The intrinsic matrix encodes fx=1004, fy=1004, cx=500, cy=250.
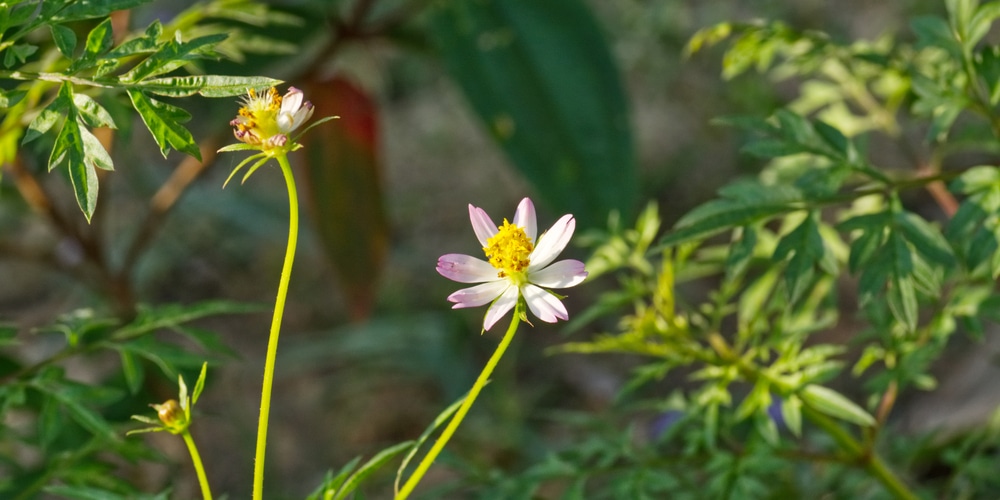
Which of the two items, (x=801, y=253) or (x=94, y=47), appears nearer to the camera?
(x=94, y=47)

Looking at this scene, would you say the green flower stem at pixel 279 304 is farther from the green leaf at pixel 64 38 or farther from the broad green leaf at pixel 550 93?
the broad green leaf at pixel 550 93

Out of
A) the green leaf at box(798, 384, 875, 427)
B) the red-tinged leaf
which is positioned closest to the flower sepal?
the green leaf at box(798, 384, 875, 427)

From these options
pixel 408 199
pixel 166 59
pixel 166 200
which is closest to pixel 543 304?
pixel 166 59

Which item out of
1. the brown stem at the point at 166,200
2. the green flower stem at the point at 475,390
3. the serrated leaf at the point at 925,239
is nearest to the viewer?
the green flower stem at the point at 475,390

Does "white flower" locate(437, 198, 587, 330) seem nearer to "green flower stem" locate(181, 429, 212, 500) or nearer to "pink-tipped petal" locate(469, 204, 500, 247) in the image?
"pink-tipped petal" locate(469, 204, 500, 247)

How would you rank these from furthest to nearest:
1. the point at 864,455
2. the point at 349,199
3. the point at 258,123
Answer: the point at 349,199 → the point at 864,455 → the point at 258,123

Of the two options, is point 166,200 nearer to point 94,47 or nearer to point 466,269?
point 94,47

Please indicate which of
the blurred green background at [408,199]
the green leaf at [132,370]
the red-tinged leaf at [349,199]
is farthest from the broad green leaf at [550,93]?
A: the green leaf at [132,370]
